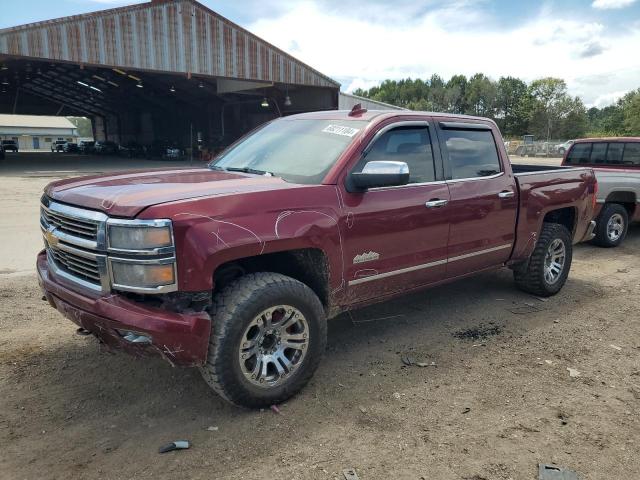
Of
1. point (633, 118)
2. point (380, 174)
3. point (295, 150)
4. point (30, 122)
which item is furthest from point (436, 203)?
point (30, 122)

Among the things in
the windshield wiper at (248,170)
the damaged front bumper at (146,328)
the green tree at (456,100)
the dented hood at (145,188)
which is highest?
the green tree at (456,100)

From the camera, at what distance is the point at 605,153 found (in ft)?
30.6

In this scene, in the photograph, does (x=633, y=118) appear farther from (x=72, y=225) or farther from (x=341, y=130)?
(x=72, y=225)

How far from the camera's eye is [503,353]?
4.22 metres

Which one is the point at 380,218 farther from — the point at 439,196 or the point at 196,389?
the point at 196,389

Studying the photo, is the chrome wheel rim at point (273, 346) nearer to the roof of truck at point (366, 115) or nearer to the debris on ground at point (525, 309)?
the roof of truck at point (366, 115)

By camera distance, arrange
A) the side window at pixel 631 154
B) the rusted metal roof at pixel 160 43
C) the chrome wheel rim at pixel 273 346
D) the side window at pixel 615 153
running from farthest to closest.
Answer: the rusted metal roof at pixel 160 43
the side window at pixel 615 153
the side window at pixel 631 154
the chrome wheel rim at pixel 273 346

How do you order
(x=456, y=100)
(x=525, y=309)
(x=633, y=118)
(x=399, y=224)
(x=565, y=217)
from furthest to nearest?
(x=456, y=100) < (x=633, y=118) < (x=565, y=217) < (x=525, y=309) < (x=399, y=224)

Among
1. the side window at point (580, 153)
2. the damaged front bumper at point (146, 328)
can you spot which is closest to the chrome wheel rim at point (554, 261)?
the damaged front bumper at point (146, 328)

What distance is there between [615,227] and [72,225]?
346 inches

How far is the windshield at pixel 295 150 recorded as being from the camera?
12.2 feet

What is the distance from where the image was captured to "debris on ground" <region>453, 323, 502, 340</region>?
4.56 meters

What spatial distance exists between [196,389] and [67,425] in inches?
33.0

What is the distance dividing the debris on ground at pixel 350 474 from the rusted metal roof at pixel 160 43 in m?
23.5
